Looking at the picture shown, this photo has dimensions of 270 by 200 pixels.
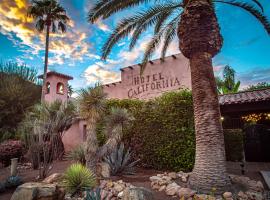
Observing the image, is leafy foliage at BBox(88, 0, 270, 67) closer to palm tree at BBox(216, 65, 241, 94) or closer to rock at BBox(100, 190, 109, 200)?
rock at BBox(100, 190, 109, 200)

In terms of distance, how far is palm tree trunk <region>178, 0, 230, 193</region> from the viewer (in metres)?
5.68

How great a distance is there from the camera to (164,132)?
902 cm

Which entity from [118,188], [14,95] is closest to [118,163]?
[118,188]

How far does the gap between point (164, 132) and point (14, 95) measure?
15.9m

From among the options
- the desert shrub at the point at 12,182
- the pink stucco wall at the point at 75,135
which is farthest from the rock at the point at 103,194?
the pink stucco wall at the point at 75,135

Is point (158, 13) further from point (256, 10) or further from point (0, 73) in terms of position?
point (0, 73)

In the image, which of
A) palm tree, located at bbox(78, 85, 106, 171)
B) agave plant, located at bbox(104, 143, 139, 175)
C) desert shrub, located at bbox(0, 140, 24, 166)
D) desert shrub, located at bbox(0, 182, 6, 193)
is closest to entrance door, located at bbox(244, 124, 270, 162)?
agave plant, located at bbox(104, 143, 139, 175)

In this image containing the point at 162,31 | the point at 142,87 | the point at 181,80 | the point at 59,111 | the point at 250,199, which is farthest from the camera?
the point at 142,87

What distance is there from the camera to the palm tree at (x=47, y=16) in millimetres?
17141

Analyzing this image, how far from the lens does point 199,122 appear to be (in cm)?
609

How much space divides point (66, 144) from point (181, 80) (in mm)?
11675

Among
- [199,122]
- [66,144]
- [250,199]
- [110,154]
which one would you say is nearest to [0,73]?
[66,144]

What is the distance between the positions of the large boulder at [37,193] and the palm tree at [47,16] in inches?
510

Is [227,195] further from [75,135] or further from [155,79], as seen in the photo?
[75,135]
